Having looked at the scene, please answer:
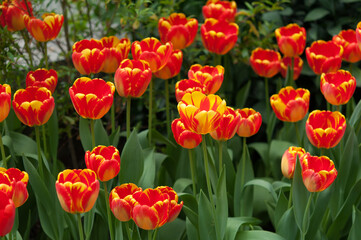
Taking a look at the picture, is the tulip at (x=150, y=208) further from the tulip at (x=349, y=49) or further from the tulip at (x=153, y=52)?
the tulip at (x=349, y=49)

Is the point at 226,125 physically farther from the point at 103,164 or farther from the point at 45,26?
the point at 45,26

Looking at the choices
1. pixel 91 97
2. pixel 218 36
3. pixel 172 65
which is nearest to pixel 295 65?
pixel 218 36

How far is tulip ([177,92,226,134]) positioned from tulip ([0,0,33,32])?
35.6 inches

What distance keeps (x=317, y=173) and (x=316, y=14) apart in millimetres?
1492

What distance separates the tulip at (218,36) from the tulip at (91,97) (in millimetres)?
610

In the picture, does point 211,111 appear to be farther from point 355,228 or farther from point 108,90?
point 355,228

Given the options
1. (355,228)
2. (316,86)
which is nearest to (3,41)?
(355,228)

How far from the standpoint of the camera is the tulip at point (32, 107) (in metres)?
1.50

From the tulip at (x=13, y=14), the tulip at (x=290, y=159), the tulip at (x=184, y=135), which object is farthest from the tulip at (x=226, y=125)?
the tulip at (x=13, y=14)

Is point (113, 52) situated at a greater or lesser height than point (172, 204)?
greater

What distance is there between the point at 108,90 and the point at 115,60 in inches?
12.2

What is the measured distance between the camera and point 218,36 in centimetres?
204

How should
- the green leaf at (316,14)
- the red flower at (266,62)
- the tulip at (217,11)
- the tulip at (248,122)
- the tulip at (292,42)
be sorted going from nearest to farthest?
1. the tulip at (248,122)
2. the tulip at (292,42)
3. the red flower at (266,62)
4. the tulip at (217,11)
5. the green leaf at (316,14)

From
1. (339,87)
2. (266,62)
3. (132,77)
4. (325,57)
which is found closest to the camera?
(132,77)
